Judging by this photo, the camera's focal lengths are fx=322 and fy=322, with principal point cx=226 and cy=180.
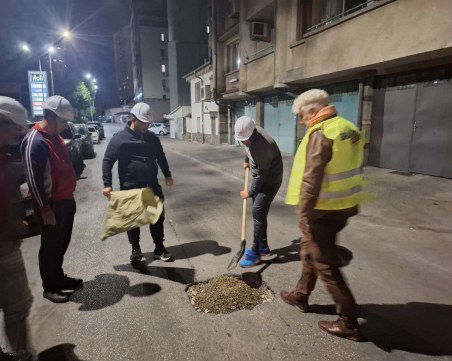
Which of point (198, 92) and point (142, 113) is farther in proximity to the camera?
point (198, 92)

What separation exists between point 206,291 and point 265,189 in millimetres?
1441

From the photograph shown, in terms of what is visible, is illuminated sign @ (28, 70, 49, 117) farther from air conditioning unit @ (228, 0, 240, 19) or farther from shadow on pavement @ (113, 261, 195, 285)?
shadow on pavement @ (113, 261, 195, 285)

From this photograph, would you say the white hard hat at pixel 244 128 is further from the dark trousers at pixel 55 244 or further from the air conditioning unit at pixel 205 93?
the air conditioning unit at pixel 205 93

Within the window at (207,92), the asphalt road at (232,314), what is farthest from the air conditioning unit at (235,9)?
the asphalt road at (232,314)

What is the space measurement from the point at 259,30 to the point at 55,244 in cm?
1505

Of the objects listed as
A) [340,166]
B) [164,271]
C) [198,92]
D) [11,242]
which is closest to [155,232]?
[164,271]

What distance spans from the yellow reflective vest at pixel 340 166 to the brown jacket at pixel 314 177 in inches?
1.7

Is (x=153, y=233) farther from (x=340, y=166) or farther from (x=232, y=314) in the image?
(x=340, y=166)

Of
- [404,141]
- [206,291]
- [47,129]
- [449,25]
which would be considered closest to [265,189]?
[206,291]

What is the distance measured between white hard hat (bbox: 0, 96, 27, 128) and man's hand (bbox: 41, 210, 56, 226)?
105 cm

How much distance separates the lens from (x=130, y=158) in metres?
3.99

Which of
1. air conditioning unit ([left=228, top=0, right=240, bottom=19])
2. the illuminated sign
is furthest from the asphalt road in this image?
A: the illuminated sign

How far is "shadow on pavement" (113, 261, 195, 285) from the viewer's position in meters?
3.82

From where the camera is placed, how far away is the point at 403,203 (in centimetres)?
661
